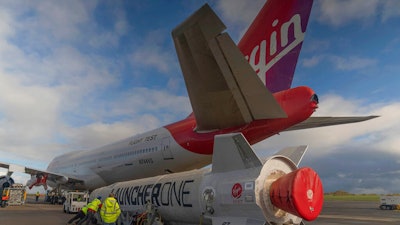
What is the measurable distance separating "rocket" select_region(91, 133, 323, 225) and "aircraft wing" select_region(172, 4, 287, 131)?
1362 millimetres

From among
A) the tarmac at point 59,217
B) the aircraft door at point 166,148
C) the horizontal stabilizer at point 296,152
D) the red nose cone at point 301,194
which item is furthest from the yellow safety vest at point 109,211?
the red nose cone at point 301,194

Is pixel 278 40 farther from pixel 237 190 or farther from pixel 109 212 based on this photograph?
pixel 109 212

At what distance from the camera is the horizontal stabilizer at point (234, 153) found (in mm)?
6629

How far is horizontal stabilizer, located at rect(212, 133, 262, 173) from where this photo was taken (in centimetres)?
663

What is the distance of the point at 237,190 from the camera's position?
21.3 ft

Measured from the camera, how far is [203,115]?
9.34 metres

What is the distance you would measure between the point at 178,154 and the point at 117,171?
22.9ft

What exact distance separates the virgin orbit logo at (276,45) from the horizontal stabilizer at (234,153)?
4985 millimetres

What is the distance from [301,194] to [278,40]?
268 inches

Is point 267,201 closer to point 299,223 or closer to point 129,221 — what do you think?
point 299,223

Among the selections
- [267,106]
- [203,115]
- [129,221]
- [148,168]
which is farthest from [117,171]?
[267,106]

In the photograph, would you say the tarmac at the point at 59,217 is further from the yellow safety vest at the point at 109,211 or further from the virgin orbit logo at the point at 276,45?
the virgin orbit logo at the point at 276,45

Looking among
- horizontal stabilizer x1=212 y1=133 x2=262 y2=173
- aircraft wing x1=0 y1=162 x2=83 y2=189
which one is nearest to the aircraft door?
horizontal stabilizer x1=212 y1=133 x2=262 y2=173

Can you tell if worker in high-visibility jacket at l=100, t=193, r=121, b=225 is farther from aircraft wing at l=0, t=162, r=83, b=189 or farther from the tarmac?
aircraft wing at l=0, t=162, r=83, b=189
